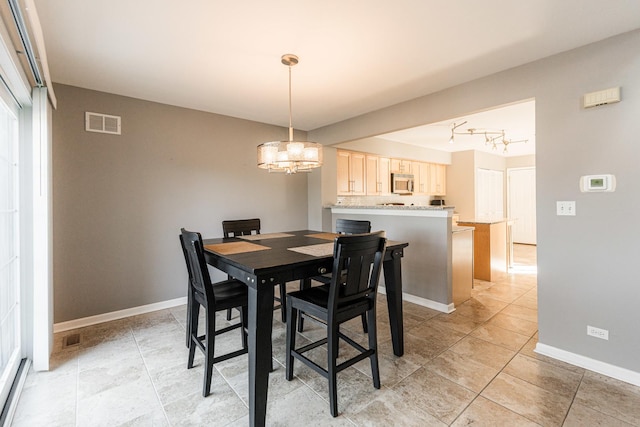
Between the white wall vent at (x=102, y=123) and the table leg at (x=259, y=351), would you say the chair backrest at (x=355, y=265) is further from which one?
the white wall vent at (x=102, y=123)

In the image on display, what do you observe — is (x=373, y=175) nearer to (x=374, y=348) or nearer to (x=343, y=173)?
(x=343, y=173)

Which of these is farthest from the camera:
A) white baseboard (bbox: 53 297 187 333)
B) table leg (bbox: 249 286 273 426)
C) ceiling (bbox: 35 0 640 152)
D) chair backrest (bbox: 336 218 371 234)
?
chair backrest (bbox: 336 218 371 234)

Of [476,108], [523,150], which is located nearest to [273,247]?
[476,108]

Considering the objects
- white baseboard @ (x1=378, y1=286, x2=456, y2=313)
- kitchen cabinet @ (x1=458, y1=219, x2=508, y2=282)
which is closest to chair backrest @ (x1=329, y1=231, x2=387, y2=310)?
white baseboard @ (x1=378, y1=286, x2=456, y2=313)

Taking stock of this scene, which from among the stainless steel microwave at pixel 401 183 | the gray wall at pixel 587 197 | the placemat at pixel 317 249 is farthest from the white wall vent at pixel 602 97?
the stainless steel microwave at pixel 401 183

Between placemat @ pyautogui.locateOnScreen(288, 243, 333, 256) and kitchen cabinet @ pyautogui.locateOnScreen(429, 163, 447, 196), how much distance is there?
5.03m

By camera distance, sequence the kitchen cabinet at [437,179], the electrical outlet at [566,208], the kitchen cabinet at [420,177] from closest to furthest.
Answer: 1. the electrical outlet at [566,208]
2. the kitchen cabinet at [420,177]
3. the kitchen cabinet at [437,179]

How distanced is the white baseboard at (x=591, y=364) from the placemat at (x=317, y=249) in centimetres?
192

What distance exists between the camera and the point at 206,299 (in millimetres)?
1883

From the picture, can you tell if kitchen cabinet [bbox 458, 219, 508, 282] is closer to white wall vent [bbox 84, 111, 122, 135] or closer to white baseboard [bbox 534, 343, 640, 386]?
white baseboard [bbox 534, 343, 640, 386]

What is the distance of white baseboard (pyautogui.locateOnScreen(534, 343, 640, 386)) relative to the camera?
199 centimetres

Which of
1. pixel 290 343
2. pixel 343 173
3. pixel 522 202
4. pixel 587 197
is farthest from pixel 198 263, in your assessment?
pixel 522 202

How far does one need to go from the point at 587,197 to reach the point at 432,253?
1.50m

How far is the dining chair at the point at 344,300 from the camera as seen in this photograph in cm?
169
